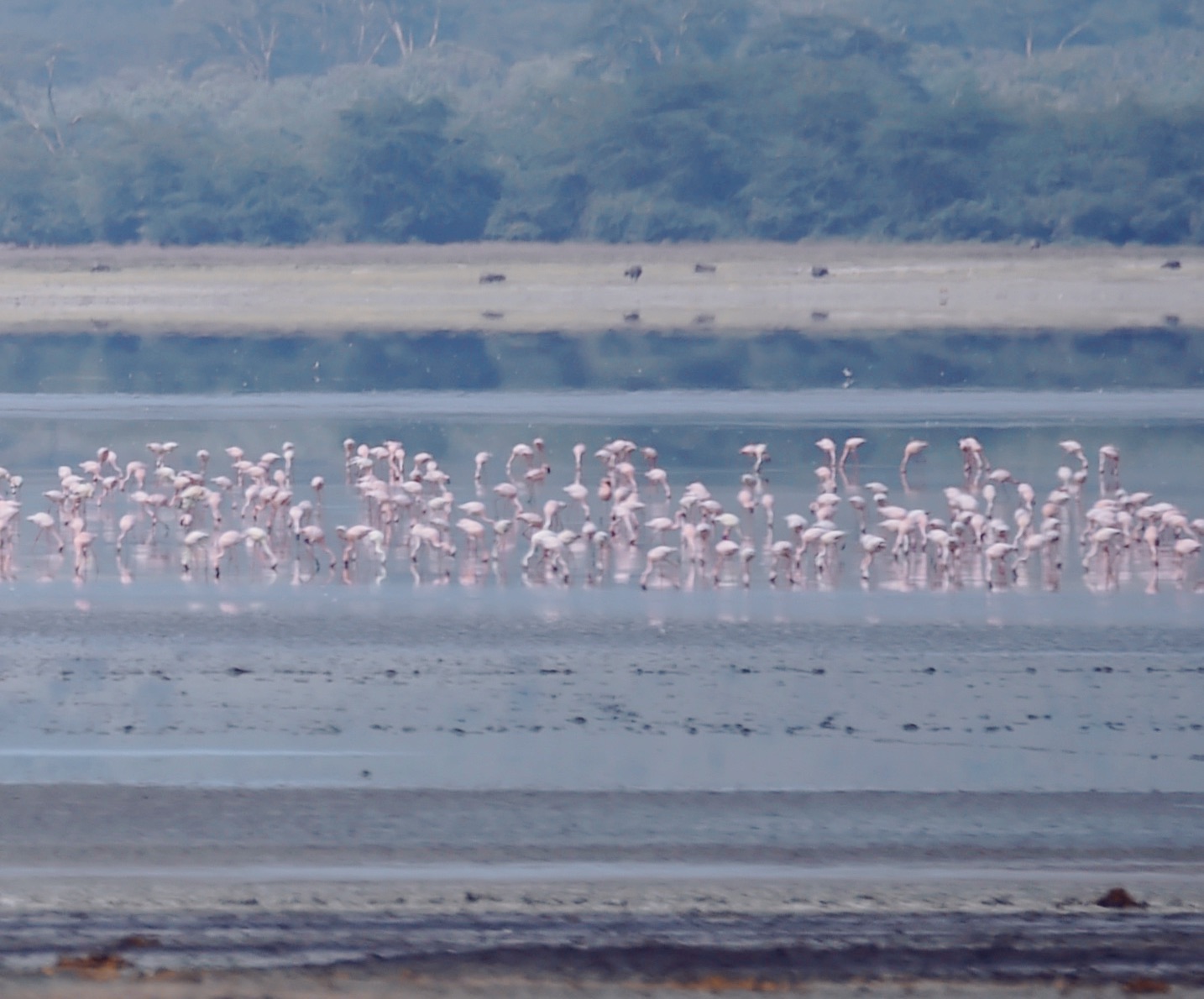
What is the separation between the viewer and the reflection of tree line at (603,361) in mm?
24547

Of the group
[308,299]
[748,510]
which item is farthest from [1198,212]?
[748,510]

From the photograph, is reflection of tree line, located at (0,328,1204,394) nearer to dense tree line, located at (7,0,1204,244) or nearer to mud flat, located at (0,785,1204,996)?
dense tree line, located at (7,0,1204,244)

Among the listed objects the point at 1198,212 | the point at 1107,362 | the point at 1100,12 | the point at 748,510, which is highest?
the point at 1100,12

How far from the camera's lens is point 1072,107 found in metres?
38.9

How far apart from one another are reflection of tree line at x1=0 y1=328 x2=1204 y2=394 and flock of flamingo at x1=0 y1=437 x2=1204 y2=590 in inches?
418

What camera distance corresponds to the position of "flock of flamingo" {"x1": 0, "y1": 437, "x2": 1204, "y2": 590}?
34.5 feet

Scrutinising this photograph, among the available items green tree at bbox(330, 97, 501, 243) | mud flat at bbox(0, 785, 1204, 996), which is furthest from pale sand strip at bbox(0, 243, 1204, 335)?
mud flat at bbox(0, 785, 1204, 996)

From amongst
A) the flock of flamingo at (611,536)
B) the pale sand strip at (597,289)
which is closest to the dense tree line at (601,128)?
the pale sand strip at (597,289)

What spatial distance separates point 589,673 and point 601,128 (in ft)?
97.2

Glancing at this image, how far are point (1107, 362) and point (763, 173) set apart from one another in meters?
11.1

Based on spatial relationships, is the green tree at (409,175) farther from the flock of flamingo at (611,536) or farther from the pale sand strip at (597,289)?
the flock of flamingo at (611,536)

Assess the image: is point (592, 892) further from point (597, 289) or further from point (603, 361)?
point (597, 289)

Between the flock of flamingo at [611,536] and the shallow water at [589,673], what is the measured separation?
0.24 feet

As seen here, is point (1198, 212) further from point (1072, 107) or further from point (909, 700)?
point (909, 700)
